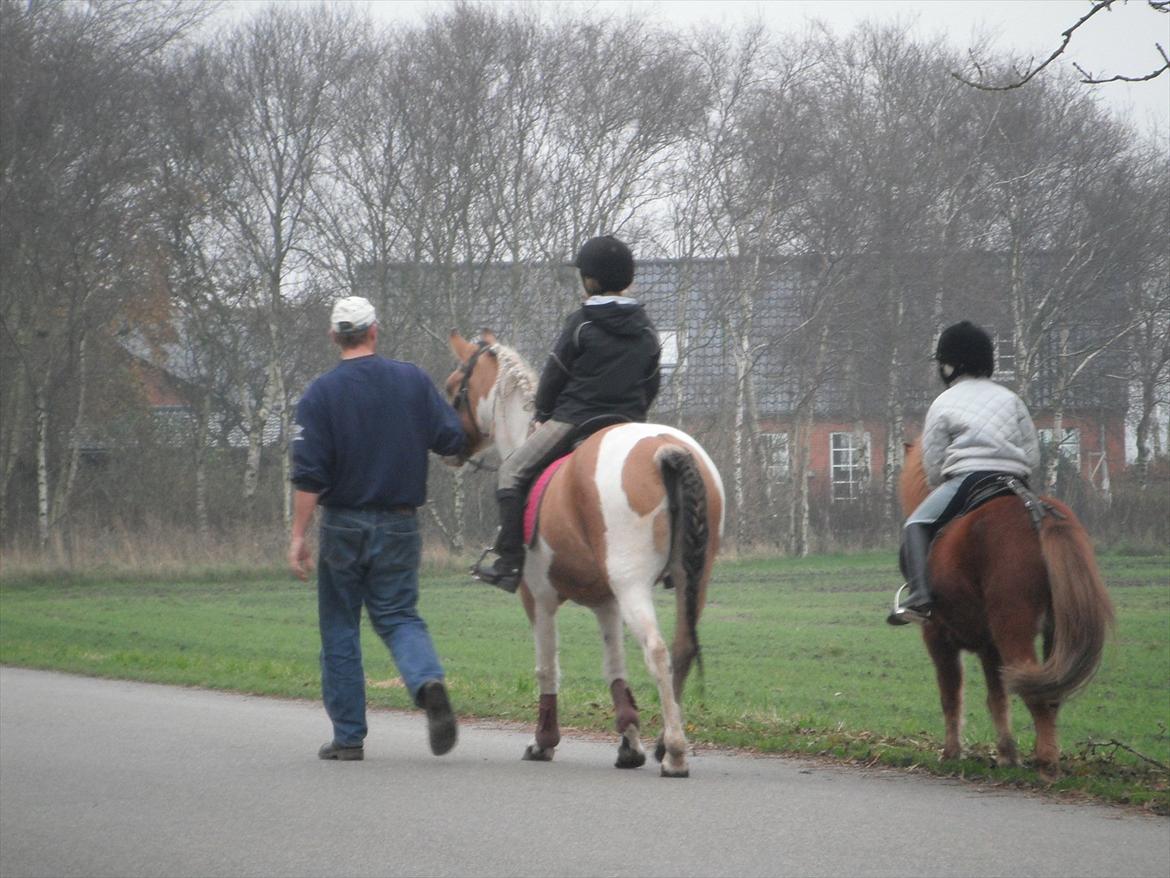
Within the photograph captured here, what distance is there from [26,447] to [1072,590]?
1368 inches

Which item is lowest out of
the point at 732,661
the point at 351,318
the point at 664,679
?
the point at 732,661

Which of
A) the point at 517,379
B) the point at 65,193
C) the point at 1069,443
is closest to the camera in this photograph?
the point at 517,379

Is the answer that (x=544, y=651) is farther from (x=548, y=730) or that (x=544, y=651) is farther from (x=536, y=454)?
(x=536, y=454)

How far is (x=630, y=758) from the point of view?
8234 millimetres

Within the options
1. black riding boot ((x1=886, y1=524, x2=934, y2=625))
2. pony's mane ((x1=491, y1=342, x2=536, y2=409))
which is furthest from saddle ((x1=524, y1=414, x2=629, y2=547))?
black riding boot ((x1=886, y1=524, x2=934, y2=625))

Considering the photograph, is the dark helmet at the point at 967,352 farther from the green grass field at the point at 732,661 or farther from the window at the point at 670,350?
the window at the point at 670,350

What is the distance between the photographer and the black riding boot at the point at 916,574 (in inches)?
321

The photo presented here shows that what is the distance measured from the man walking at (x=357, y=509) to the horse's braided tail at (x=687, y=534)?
1.26m

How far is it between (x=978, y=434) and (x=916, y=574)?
74cm

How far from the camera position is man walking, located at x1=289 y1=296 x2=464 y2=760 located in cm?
843

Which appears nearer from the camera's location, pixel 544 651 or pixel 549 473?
pixel 549 473

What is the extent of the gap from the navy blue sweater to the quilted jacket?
253cm

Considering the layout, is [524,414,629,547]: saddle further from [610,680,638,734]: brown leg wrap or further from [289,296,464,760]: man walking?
[610,680,638,734]: brown leg wrap

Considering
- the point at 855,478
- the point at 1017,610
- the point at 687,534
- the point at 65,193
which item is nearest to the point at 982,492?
the point at 1017,610
